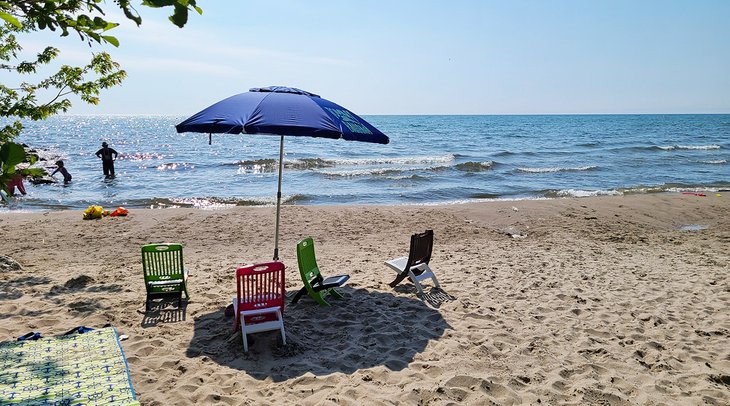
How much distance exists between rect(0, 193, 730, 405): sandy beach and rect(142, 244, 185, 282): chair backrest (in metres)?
0.38

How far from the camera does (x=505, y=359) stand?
5.15 meters

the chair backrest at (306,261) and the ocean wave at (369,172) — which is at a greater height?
the chair backrest at (306,261)

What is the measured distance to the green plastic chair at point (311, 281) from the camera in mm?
6238

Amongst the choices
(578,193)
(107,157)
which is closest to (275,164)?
(107,157)

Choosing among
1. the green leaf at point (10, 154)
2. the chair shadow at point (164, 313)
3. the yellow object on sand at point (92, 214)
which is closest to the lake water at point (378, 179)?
the yellow object on sand at point (92, 214)

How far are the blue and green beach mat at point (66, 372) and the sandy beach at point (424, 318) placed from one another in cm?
36

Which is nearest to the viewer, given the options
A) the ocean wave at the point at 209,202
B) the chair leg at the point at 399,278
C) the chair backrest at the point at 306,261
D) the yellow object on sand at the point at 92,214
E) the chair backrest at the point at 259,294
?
the chair backrest at the point at 259,294

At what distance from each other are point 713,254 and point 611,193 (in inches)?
408

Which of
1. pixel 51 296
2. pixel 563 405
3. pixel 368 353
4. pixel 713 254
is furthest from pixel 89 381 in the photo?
pixel 713 254

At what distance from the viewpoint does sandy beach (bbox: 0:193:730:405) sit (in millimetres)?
4609

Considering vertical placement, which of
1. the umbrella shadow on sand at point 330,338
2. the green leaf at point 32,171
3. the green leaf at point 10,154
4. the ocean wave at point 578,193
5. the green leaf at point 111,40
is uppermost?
the green leaf at point 111,40

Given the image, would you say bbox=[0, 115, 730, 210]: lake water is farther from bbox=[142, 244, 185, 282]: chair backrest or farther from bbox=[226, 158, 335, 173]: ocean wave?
bbox=[142, 244, 185, 282]: chair backrest

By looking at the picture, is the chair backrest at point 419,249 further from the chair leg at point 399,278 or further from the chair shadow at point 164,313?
the chair shadow at point 164,313

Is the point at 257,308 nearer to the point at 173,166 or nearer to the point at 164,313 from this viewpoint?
the point at 164,313
